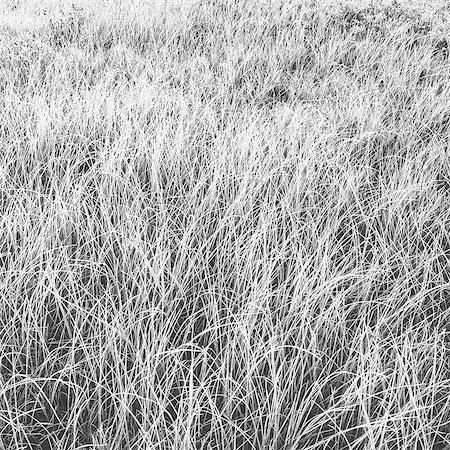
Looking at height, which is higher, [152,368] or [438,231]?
[438,231]

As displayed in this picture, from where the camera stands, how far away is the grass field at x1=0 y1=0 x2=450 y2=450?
1184mm

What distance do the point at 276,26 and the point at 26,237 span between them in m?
3.81

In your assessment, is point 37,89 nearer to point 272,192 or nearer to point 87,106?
point 87,106

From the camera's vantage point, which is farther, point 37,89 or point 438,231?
point 37,89

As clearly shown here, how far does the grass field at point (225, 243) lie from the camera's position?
1.18 meters

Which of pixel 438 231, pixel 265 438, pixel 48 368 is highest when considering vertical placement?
pixel 438 231

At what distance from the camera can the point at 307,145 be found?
231cm

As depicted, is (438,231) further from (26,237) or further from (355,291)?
(26,237)

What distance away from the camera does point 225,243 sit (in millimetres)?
1697

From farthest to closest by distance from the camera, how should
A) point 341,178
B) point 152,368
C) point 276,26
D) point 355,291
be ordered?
1. point 276,26
2. point 341,178
3. point 355,291
4. point 152,368

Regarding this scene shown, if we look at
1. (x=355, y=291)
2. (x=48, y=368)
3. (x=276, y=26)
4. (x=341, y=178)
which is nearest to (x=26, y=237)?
(x=48, y=368)

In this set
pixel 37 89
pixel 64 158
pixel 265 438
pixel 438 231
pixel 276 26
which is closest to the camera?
pixel 265 438

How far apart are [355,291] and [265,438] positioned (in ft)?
2.18

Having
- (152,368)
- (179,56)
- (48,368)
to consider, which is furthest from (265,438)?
(179,56)
